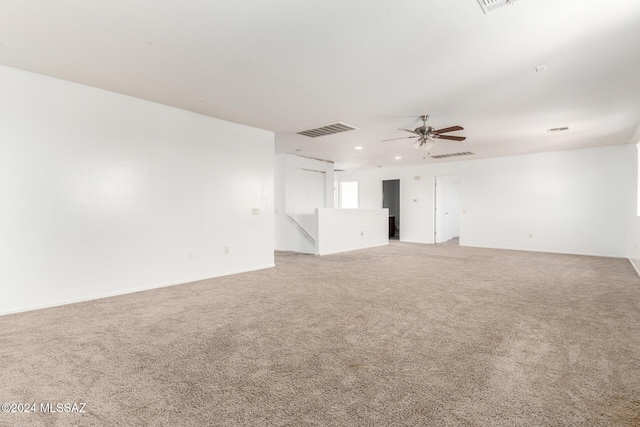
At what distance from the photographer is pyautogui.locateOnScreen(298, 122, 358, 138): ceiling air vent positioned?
5562 mm

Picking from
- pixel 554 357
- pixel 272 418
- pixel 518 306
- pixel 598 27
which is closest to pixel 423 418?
pixel 272 418

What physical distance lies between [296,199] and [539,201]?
21.1ft

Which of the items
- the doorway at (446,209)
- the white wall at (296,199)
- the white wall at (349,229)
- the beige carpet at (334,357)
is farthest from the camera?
the doorway at (446,209)

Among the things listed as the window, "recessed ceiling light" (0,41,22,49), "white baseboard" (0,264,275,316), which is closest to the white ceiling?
"recessed ceiling light" (0,41,22,49)

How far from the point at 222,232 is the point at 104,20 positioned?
10.9ft

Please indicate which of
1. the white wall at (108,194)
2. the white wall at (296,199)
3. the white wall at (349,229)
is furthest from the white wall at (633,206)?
the white wall at (108,194)

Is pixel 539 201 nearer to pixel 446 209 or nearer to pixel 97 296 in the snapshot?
pixel 446 209

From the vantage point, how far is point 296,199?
28.8 feet

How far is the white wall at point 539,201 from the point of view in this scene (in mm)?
7230

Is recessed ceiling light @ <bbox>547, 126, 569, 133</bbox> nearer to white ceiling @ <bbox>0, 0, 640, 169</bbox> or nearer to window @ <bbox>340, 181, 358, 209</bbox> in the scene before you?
white ceiling @ <bbox>0, 0, 640, 169</bbox>

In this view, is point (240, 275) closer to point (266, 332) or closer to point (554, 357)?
point (266, 332)

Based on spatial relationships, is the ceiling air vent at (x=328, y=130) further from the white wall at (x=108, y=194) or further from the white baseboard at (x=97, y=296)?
the white baseboard at (x=97, y=296)

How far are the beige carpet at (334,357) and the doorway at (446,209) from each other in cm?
585

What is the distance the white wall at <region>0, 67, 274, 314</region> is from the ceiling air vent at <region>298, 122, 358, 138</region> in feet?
4.02
